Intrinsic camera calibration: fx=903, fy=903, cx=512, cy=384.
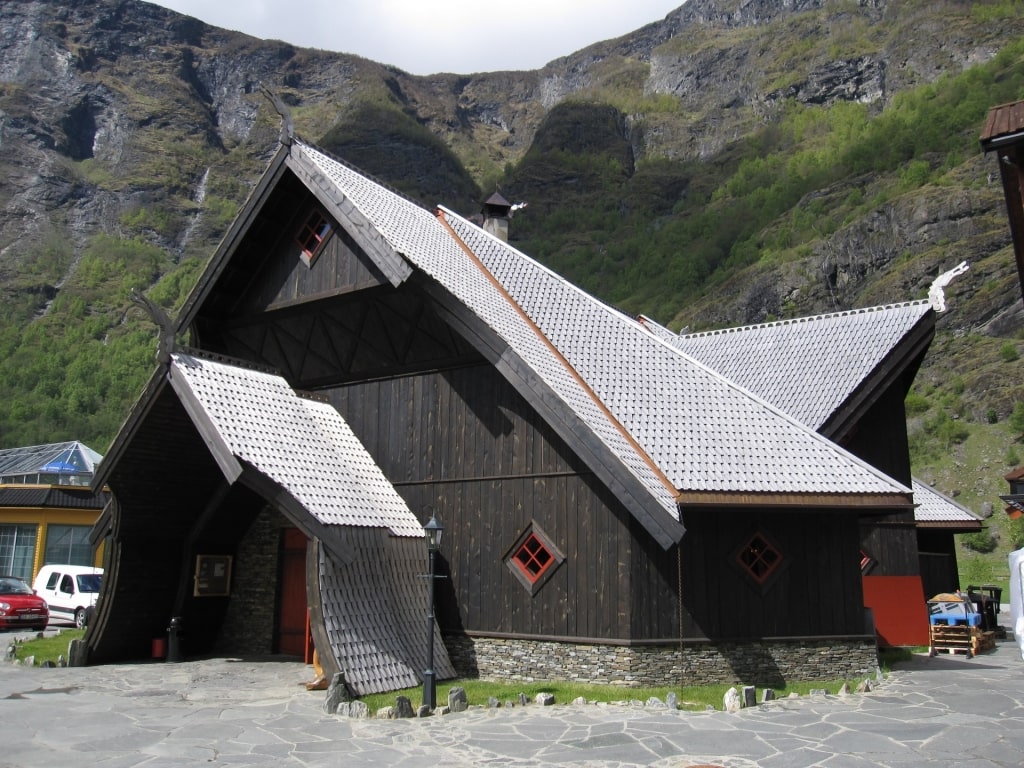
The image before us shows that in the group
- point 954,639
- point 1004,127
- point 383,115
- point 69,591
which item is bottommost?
point 954,639

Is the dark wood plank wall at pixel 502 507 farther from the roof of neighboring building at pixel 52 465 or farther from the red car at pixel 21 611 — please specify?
the roof of neighboring building at pixel 52 465

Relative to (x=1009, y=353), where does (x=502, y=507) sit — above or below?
below

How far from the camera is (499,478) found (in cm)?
1388

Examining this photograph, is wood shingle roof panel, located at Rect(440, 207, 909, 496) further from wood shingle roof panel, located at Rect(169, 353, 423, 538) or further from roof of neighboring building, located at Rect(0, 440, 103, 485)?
roof of neighboring building, located at Rect(0, 440, 103, 485)

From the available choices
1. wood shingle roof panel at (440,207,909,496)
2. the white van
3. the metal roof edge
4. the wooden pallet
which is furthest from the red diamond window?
the white van

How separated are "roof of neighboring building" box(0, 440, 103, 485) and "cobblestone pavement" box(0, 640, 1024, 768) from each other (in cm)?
2511

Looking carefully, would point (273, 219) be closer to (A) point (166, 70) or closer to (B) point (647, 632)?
(B) point (647, 632)

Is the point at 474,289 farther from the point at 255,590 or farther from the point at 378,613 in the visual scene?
the point at 255,590

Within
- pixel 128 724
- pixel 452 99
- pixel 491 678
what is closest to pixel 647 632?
pixel 491 678

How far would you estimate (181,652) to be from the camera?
15500 millimetres

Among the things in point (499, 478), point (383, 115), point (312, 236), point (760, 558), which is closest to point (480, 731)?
point (499, 478)

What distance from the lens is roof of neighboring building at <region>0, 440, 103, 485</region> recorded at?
3575 cm

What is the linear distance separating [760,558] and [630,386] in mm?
3367

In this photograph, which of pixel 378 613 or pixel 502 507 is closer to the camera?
pixel 378 613
